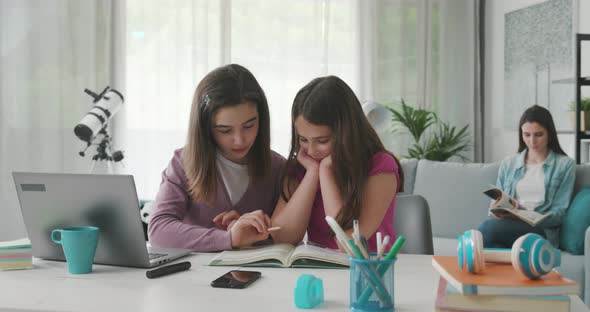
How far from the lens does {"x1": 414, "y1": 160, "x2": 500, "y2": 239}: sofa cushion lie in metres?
3.91

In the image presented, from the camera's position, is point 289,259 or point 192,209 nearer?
point 289,259

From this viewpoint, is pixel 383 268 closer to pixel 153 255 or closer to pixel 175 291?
pixel 175 291

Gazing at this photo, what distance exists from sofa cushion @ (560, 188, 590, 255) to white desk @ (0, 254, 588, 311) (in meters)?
2.29

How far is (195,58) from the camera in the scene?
15.7 feet

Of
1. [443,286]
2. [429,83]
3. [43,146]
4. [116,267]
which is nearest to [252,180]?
[116,267]

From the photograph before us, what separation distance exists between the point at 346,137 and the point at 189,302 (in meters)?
0.70

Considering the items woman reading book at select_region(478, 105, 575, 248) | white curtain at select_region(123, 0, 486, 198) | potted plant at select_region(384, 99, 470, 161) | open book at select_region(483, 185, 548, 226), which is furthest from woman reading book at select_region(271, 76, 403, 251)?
potted plant at select_region(384, 99, 470, 161)

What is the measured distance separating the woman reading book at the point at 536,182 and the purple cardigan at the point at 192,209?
6.84 ft

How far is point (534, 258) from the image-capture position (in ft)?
2.90

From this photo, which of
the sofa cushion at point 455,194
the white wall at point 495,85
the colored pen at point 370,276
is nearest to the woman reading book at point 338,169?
the colored pen at point 370,276

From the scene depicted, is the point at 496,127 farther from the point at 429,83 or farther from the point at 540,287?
the point at 540,287

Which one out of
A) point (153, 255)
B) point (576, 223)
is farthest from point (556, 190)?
point (153, 255)

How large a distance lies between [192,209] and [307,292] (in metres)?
0.76

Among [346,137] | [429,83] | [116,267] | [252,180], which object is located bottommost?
[116,267]
